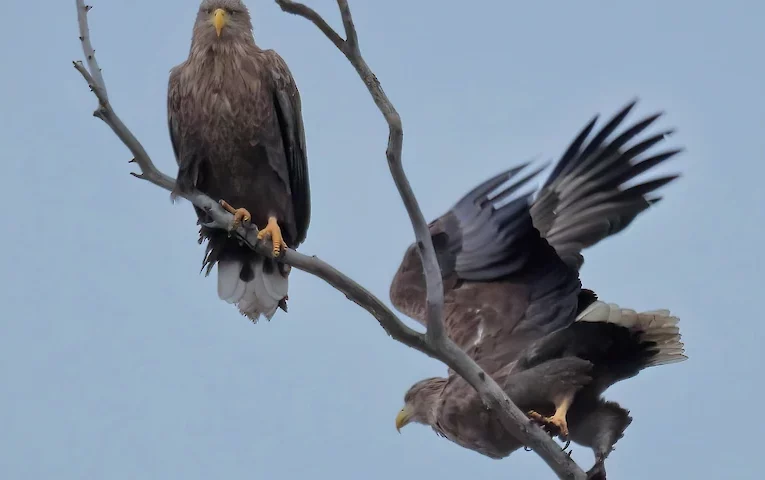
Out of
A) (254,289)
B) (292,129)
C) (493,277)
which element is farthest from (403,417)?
(292,129)

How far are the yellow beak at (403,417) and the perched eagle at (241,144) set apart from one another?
77cm

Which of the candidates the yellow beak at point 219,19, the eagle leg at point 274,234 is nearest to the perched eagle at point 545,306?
the eagle leg at point 274,234

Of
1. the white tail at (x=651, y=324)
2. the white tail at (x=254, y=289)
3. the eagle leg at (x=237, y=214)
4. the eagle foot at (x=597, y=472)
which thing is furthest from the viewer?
the white tail at (x=254, y=289)

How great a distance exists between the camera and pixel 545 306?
18.4 feet

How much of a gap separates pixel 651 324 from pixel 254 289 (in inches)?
72.9

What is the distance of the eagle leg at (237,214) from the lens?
5359mm

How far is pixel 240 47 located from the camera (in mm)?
5742

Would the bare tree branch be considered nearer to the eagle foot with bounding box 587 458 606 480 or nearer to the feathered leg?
the eagle foot with bounding box 587 458 606 480

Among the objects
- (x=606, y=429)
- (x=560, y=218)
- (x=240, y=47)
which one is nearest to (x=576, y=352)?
(x=606, y=429)

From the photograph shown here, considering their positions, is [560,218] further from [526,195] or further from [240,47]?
[240,47]

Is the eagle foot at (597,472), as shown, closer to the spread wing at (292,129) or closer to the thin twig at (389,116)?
the thin twig at (389,116)

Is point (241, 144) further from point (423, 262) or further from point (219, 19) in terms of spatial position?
point (423, 262)

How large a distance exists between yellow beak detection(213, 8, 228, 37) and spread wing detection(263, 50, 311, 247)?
0.25 metres

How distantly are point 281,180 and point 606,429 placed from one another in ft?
6.06
